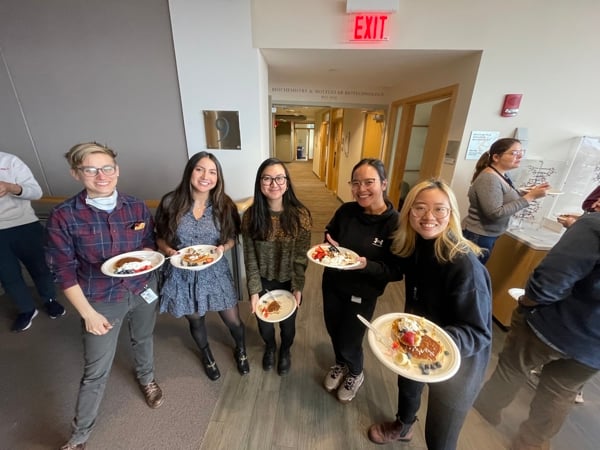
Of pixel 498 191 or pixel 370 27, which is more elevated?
pixel 370 27

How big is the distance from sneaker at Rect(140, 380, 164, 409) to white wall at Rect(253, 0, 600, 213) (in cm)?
295

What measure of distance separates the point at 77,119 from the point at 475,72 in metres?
3.97

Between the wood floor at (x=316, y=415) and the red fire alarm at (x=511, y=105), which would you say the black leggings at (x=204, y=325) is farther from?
the red fire alarm at (x=511, y=105)

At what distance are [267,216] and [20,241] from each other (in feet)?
7.77

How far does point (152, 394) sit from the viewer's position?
158 cm

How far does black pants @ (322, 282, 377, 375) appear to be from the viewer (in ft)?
4.60

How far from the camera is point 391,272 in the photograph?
4.02 ft

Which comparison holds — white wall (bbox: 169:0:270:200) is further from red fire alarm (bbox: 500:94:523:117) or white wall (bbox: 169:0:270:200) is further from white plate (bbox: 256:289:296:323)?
red fire alarm (bbox: 500:94:523:117)

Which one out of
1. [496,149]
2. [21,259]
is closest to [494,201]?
[496,149]

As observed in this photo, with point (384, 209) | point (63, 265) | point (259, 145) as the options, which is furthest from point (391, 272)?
point (259, 145)

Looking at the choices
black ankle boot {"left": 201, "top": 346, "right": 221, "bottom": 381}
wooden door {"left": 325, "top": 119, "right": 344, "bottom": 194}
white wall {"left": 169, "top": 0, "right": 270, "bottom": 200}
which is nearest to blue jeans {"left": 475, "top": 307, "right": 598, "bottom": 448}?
black ankle boot {"left": 201, "top": 346, "right": 221, "bottom": 381}

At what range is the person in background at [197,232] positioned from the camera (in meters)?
1.38

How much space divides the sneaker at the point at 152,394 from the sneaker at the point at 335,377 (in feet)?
3.78

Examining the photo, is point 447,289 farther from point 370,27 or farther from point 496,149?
point 370,27
